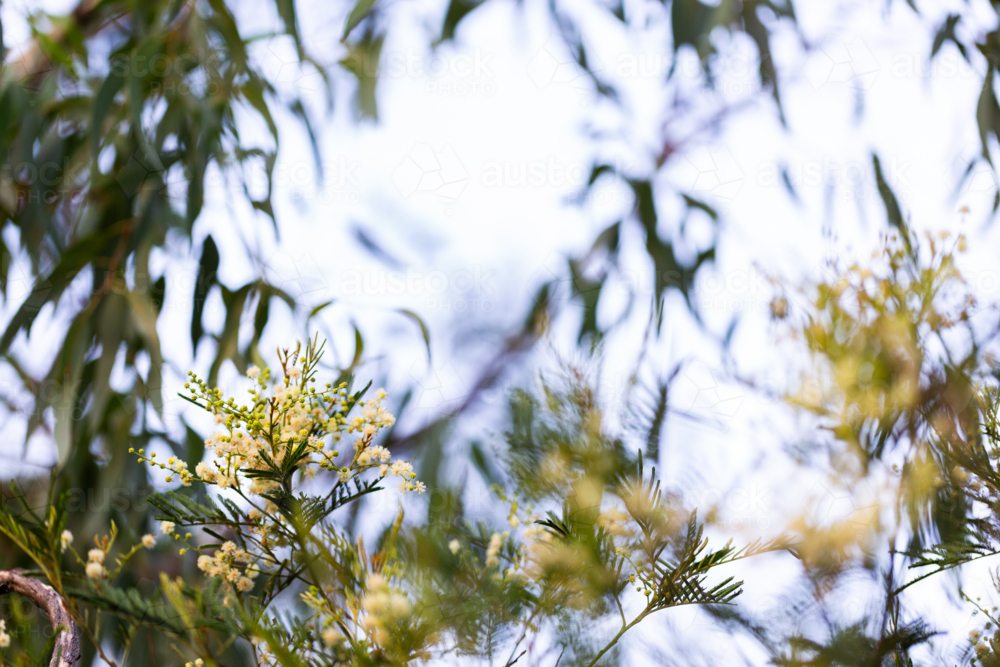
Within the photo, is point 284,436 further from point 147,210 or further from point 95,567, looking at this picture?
point 147,210

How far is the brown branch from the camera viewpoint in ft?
0.82

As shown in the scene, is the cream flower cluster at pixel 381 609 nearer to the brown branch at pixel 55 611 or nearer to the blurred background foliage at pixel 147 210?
the brown branch at pixel 55 611

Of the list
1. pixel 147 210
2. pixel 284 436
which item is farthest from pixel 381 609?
pixel 147 210

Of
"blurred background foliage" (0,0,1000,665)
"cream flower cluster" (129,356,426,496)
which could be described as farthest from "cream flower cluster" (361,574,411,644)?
"blurred background foliage" (0,0,1000,665)

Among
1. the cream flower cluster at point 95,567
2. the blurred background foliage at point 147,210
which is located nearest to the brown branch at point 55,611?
the cream flower cluster at point 95,567

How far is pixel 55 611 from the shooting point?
27cm

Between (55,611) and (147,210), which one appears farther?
(147,210)

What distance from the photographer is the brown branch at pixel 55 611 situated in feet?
0.82

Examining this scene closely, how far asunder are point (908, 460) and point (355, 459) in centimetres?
23

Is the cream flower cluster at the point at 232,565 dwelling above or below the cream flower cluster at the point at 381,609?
above

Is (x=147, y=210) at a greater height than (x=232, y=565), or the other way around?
(x=147, y=210)

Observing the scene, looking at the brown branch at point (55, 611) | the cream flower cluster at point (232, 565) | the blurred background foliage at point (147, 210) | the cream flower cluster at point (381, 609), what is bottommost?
the brown branch at point (55, 611)

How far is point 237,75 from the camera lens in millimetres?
1086

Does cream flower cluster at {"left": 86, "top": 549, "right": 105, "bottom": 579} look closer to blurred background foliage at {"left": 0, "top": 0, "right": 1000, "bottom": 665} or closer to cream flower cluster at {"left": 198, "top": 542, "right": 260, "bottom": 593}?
cream flower cluster at {"left": 198, "top": 542, "right": 260, "bottom": 593}
